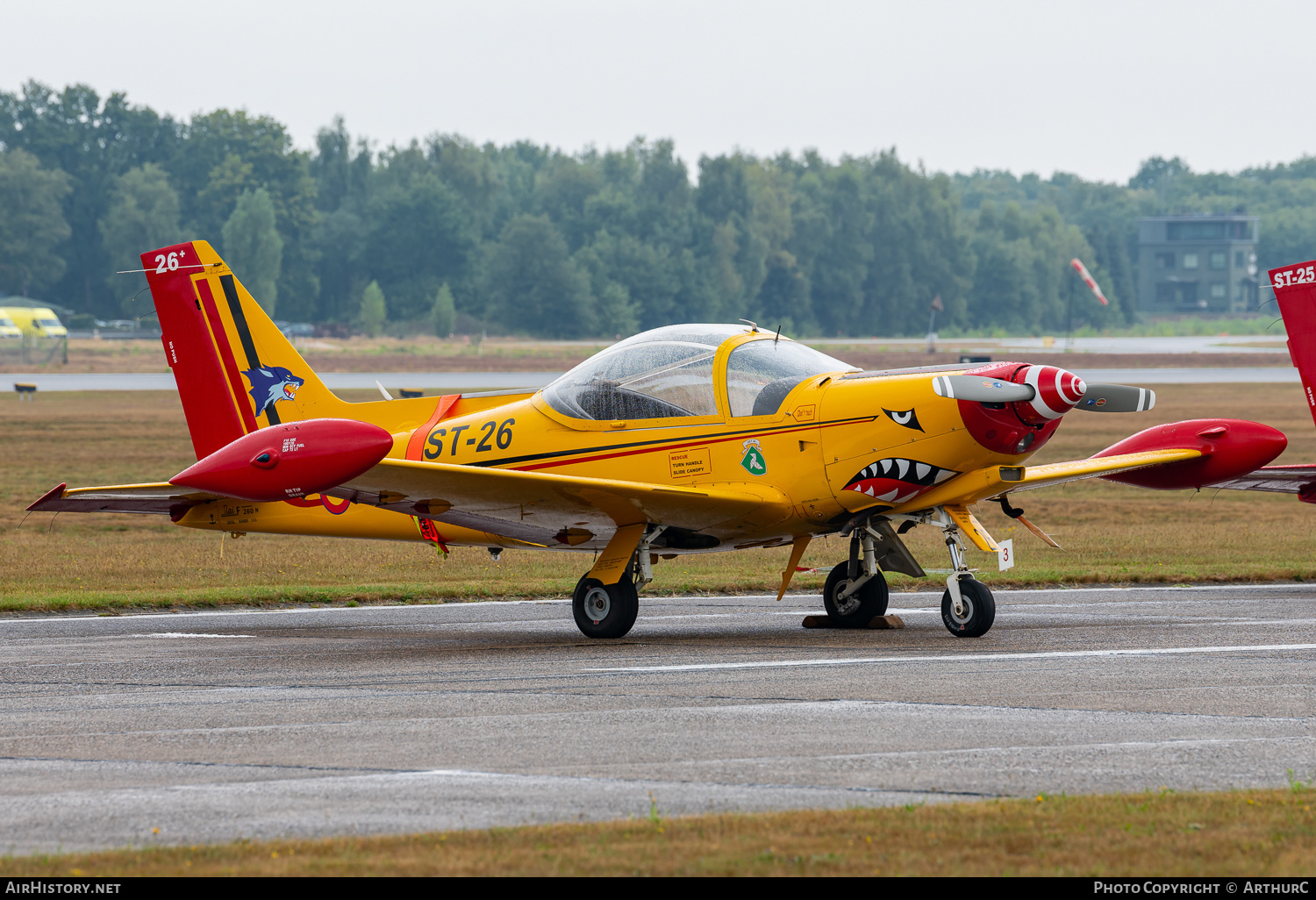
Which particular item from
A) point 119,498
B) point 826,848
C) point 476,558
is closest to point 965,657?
point 826,848

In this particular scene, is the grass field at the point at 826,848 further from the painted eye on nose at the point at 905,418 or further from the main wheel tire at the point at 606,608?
the main wheel tire at the point at 606,608

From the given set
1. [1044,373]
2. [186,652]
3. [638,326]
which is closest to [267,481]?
[186,652]

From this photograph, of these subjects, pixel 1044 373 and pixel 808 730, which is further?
pixel 1044 373

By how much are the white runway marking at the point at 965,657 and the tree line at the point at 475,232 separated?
126652 mm

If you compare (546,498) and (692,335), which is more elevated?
(692,335)

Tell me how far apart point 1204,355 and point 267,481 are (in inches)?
3802

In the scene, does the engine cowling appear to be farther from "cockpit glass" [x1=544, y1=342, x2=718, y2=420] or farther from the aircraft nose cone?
"cockpit glass" [x1=544, y1=342, x2=718, y2=420]

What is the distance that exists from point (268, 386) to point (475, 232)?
141m

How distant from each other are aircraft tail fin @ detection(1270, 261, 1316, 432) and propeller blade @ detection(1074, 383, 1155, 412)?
598 centimetres

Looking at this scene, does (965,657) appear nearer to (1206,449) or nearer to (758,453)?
(758,453)

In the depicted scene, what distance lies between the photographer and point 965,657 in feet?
38.2

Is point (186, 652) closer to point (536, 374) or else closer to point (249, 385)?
point (249, 385)

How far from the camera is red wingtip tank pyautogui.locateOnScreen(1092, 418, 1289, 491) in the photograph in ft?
50.5
